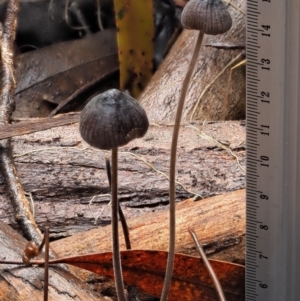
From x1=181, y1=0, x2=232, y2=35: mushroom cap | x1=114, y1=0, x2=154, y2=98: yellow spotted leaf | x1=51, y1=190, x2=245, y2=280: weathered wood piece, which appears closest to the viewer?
x1=181, y1=0, x2=232, y2=35: mushroom cap

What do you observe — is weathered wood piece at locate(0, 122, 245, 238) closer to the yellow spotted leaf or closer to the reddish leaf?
the reddish leaf

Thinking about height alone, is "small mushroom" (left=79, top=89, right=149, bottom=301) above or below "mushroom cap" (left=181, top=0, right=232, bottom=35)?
below

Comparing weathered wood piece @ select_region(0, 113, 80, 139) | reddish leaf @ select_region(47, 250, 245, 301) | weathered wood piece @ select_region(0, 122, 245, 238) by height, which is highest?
weathered wood piece @ select_region(0, 113, 80, 139)

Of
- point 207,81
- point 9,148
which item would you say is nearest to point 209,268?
point 9,148

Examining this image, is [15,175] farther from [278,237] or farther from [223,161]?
[278,237]

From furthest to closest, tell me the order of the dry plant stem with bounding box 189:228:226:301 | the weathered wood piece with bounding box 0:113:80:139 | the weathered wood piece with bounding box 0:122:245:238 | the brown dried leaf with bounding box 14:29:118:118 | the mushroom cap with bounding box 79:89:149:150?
the brown dried leaf with bounding box 14:29:118:118
the weathered wood piece with bounding box 0:113:80:139
the weathered wood piece with bounding box 0:122:245:238
the dry plant stem with bounding box 189:228:226:301
the mushroom cap with bounding box 79:89:149:150

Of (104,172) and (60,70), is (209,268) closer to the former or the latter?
(104,172)

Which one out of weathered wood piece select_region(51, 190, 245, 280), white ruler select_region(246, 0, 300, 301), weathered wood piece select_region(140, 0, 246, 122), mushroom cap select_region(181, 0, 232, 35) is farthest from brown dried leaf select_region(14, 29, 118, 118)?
mushroom cap select_region(181, 0, 232, 35)
